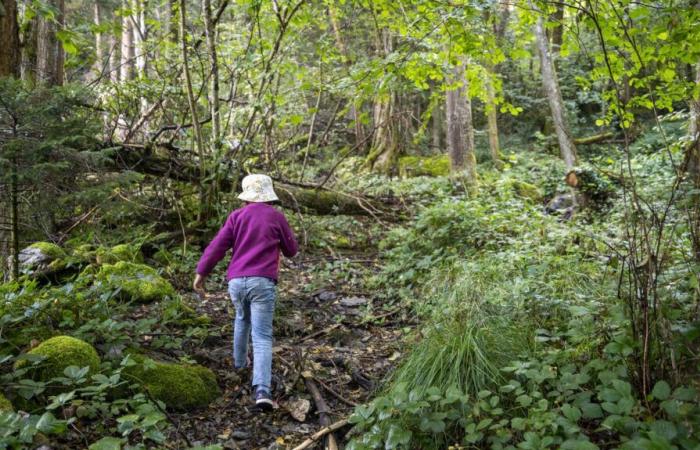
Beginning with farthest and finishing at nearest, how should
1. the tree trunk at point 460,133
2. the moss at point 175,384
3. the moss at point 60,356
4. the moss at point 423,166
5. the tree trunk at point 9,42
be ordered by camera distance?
the moss at point 423,166, the tree trunk at point 460,133, the tree trunk at point 9,42, the moss at point 175,384, the moss at point 60,356

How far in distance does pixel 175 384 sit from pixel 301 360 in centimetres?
119

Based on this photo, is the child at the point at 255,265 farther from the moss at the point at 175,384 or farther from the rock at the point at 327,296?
the rock at the point at 327,296

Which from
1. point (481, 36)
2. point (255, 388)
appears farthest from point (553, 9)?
point (255, 388)

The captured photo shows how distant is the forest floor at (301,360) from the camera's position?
3.96 metres

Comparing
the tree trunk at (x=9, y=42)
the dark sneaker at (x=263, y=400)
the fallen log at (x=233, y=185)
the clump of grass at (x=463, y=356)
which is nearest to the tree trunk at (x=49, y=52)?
the fallen log at (x=233, y=185)

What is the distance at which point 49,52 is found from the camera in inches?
307

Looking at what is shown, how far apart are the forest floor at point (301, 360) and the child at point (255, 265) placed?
0.25 meters

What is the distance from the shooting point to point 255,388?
4453 mm

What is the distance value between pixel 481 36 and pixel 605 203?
17.9 feet

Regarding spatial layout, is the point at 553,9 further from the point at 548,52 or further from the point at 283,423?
the point at 548,52

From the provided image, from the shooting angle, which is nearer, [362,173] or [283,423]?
[283,423]

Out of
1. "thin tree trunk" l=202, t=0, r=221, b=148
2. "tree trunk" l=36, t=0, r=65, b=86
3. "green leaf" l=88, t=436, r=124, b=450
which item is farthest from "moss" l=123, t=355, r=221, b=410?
"tree trunk" l=36, t=0, r=65, b=86

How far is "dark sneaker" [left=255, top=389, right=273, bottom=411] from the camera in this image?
4152 millimetres

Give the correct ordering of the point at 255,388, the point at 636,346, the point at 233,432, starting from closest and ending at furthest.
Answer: the point at 636,346 < the point at 233,432 < the point at 255,388
